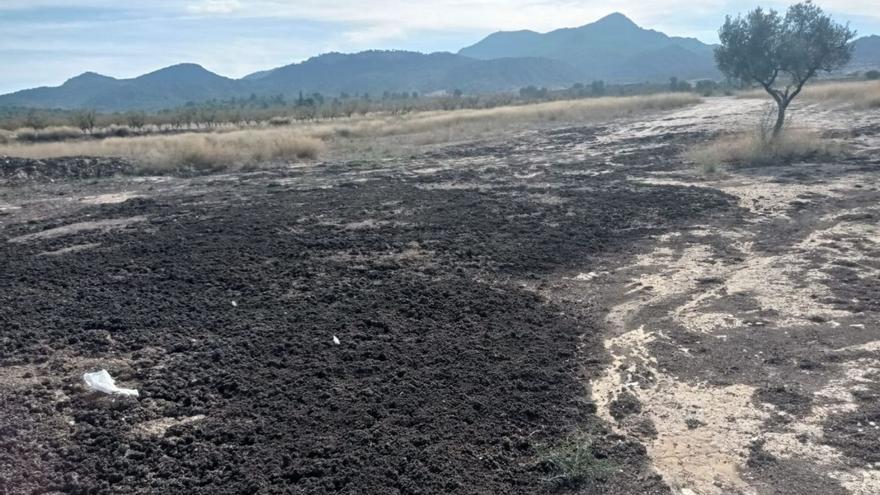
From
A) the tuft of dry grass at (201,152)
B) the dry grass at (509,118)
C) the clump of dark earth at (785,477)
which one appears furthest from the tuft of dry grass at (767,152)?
the dry grass at (509,118)

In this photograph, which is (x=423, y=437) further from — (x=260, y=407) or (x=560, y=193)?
(x=560, y=193)

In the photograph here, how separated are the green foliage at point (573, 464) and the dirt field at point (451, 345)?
4cm

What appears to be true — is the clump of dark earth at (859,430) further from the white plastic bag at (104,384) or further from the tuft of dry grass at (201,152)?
the tuft of dry grass at (201,152)

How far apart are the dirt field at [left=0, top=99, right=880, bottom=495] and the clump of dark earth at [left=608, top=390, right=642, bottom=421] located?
1.2 inches

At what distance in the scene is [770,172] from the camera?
56.2ft

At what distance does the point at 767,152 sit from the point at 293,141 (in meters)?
17.0

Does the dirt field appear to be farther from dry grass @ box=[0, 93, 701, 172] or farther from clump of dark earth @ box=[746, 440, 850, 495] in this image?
dry grass @ box=[0, 93, 701, 172]

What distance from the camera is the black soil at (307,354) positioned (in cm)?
482

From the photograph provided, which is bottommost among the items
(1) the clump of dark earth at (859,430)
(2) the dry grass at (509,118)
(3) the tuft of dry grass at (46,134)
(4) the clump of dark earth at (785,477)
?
(4) the clump of dark earth at (785,477)

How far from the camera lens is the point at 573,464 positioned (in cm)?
472

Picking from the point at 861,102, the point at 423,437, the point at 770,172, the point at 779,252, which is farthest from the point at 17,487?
the point at 861,102

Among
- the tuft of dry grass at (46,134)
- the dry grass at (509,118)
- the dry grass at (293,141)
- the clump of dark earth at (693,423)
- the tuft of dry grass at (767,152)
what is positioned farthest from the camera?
the tuft of dry grass at (46,134)

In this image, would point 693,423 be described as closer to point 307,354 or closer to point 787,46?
point 307,354

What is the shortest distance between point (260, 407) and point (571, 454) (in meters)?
2.63
